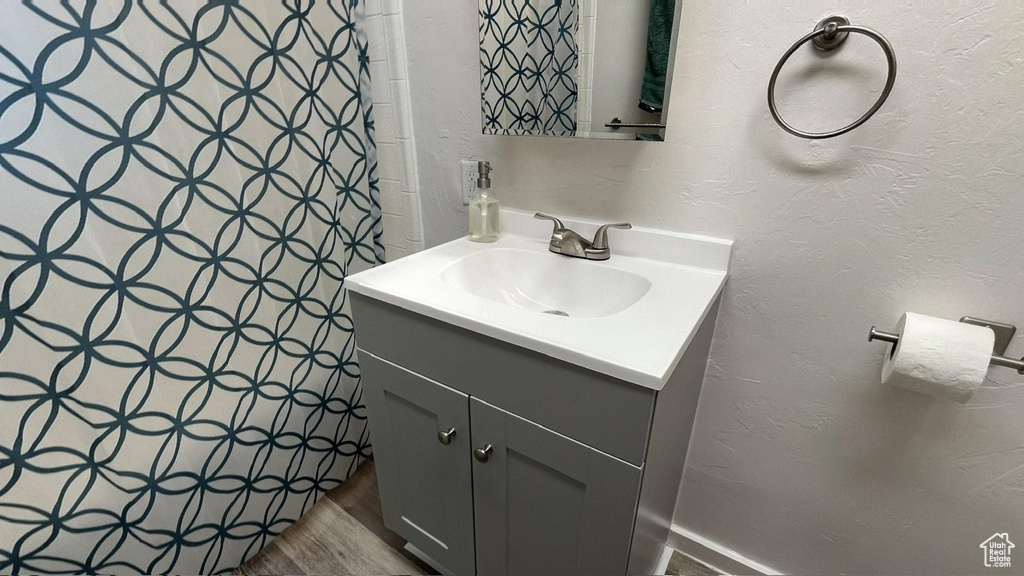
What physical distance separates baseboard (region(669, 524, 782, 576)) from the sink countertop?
727 millimetres

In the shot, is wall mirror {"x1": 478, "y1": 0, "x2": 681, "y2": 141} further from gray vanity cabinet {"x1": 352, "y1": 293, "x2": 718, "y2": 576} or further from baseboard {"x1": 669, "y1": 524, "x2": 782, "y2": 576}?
baseboard {"x1": 669, "y1": 524, "x2": 782, "y2": 576}

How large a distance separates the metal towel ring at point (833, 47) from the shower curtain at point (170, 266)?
1.01 meters

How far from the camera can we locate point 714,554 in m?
1.09

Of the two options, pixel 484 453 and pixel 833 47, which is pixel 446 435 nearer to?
pixel 484 453

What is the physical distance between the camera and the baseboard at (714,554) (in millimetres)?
1050

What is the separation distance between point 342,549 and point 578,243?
3.58ft

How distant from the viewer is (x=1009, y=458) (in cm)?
73

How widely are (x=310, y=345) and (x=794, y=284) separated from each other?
1.19 m

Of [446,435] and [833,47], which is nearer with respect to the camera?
[833,47]

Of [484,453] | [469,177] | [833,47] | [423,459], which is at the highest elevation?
[833,47]

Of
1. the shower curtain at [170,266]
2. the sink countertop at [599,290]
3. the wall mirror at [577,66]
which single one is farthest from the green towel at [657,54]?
the shower curtain at [170,266]

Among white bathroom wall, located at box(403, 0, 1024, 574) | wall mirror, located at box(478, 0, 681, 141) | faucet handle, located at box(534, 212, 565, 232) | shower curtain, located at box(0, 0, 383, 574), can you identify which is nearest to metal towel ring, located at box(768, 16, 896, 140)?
white bathroom wall, located at box(403, 0, 1024, 574)

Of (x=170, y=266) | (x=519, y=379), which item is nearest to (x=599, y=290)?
(x=519, y=379)

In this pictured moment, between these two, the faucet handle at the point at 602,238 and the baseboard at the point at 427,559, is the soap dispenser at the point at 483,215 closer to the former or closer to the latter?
the faucet handle at the point at 602,238
